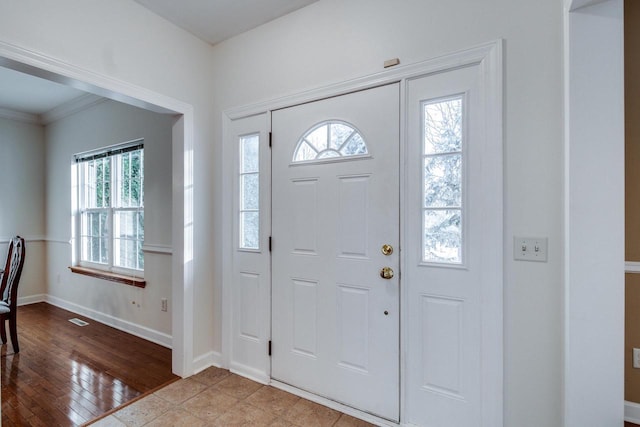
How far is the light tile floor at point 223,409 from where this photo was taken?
1889 millimetres

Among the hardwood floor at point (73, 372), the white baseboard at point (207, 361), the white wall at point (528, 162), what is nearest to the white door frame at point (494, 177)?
the white wall at point (528, 162)

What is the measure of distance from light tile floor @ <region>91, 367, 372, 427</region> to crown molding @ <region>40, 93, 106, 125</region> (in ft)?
11.4

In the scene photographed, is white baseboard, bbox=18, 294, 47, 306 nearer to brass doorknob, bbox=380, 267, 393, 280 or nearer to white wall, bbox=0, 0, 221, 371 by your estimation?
white wall, bbox=0, 0, 221, 371

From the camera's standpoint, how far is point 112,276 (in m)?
3.55

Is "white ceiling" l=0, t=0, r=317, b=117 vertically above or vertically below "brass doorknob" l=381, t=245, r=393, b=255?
above

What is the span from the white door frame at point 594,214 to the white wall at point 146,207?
2883 mm

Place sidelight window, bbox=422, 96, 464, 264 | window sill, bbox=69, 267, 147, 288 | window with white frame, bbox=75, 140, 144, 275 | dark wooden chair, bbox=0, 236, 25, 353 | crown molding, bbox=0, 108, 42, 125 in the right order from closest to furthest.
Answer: sidelight window, bbox=422, 96, 464, 264
dark wooden chair, bbox=0, 236, 25, 353
window sill, bbox=69, 267, 147, 288
window with white frame, bbox=75, 140, 144, 275
crown molding, bbox=0, 108, 42, 125

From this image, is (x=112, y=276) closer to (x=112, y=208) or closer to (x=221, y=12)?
(x=112, y=208)

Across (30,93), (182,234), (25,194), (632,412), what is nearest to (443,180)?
(632,412)

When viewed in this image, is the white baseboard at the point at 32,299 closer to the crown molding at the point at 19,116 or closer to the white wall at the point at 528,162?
the crown molding at the point at 19,116

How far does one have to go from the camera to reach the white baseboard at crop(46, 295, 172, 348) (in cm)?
310

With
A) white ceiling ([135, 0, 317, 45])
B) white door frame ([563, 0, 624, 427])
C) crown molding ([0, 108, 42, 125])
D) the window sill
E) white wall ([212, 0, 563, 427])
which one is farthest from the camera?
crown molding ([0, 108, 42, 125])

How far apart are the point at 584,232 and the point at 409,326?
0.97m

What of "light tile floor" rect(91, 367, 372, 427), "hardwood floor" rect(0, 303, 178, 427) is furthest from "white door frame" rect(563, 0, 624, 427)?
"hardwood floor" rect(0, 303, 178, 427)
